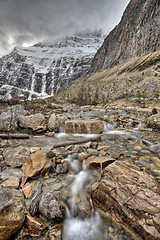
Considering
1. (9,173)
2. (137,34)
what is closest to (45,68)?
(137,34)

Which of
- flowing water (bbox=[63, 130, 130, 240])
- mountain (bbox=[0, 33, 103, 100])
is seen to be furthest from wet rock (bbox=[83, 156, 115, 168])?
mountain (bbox=[0, 33, 103, 100])

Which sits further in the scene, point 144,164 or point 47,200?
point 144,164

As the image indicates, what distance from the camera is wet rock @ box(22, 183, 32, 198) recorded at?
1.88 m

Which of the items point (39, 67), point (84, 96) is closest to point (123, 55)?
point (84, 96)

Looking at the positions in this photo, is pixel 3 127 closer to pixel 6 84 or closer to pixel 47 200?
pixel 47 200

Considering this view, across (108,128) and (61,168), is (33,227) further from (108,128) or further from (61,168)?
(108,128)

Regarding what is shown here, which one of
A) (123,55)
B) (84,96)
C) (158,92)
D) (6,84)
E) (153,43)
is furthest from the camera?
(6,84)

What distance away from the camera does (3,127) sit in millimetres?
4773

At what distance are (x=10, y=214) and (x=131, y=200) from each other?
59.5 inches

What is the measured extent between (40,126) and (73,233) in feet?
14.0

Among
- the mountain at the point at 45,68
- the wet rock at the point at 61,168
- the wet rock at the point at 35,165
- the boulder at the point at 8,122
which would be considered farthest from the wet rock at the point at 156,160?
the mountain at the point at 45,68

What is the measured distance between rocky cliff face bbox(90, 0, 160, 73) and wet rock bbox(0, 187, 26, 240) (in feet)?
118

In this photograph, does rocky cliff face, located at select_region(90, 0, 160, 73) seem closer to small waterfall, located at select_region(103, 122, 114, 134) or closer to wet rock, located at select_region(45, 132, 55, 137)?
small waterfall, located at select_region(103, 122, 114, 134)

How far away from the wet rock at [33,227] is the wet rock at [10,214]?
74 mm
